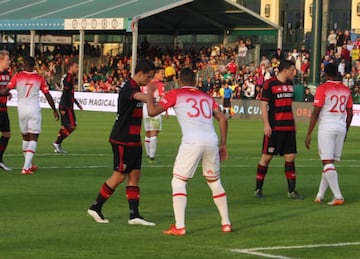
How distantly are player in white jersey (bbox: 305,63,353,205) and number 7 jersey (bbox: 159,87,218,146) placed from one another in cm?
396

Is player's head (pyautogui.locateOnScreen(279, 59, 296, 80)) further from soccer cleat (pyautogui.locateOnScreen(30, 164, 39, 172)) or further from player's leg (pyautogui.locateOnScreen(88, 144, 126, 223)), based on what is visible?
soccer cleat (pyautogui.locateOnScreen(30, 164, 39, 172))

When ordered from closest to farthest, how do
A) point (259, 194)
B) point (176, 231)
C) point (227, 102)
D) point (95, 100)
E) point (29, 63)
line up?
point (176, 231)
point (259, 194)
point (29, 63)
point (227, 102)
point (95, 100)

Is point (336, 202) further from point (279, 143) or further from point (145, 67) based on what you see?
point (145, 67)

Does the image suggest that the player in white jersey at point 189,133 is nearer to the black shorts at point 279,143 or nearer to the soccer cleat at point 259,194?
the soccer cleat at point 259,194

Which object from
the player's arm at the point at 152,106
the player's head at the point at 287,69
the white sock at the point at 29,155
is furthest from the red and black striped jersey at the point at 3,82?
the player's arm at the point at 152,106

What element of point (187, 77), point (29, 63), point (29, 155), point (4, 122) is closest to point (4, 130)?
point (4, 122)

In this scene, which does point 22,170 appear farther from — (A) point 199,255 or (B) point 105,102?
(B) point 105,102

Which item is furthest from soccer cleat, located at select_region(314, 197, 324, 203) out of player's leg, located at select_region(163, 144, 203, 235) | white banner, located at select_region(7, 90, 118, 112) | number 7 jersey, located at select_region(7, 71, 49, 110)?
white banner, located at select_region(7, 90, 118, 112)

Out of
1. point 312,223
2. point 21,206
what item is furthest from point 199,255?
point 21,206

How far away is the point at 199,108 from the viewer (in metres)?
12.7

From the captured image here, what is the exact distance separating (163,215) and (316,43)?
3173 cm

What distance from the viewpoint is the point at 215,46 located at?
6056cm

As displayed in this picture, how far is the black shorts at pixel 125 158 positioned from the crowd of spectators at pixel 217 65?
32.3m

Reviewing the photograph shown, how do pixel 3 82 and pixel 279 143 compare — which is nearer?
pixel 279 143
